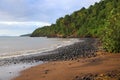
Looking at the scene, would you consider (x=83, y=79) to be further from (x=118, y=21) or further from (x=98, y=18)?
(x=98, y=18)

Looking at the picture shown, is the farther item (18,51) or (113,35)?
(18,51)

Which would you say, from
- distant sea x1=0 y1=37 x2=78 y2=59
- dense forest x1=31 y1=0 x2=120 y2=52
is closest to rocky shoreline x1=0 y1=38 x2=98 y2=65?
distant sea x1=0 y1=37 x2=78 y2=59

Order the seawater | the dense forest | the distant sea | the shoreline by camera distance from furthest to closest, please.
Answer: the dense forest < the distant sea < the shoreline < the seawater

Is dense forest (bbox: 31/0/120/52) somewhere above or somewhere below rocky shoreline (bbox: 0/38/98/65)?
above

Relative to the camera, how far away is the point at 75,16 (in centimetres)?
15000

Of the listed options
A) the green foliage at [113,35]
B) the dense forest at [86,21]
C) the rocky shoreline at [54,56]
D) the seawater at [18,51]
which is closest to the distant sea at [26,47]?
the seawater at [18,51]

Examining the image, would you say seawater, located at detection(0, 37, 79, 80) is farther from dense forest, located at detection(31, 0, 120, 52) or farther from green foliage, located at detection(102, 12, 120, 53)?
dense forest, located at detection(31, 0, 120, 52)

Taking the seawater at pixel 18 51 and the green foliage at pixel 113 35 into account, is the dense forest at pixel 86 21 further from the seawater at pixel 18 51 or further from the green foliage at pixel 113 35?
the green foliage at pixel 113 35

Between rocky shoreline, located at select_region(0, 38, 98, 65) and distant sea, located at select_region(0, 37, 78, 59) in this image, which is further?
distant sea, located at select_region(0, 37, 78, 59)

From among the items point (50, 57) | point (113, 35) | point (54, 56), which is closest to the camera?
point (113, 35)

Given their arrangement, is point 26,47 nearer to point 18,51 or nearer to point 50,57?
point 18,51

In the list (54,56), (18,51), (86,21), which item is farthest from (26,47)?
(86,21)

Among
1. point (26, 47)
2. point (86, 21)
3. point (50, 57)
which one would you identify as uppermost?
point (86, 21)

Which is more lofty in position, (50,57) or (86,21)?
(86,21)
